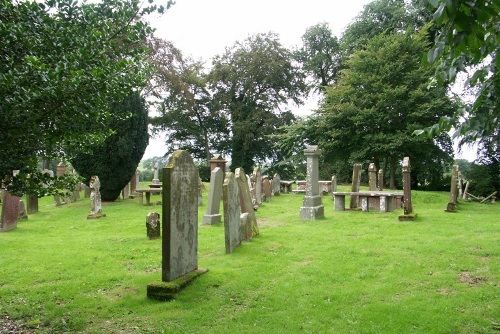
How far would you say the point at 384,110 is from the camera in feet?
80.8

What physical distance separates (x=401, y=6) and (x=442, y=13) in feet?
106

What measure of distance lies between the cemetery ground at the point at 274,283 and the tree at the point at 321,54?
90.3 feet

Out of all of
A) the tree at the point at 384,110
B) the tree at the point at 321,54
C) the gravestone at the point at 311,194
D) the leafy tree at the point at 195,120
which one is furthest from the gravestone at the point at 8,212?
the tree at the point at 321,54

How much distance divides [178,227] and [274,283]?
184 cm

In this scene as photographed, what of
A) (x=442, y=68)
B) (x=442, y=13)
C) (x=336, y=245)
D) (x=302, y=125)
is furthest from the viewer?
(x=302, y=125)

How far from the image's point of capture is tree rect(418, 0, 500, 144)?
2213mm

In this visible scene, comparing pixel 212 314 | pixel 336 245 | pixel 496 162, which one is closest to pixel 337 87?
pixel 496 162

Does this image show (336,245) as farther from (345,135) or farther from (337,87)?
(337,87)

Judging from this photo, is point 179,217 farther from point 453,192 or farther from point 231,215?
point 453,192

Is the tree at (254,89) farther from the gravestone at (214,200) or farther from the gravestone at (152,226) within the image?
the gravestone at (152,226)

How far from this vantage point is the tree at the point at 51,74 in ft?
12.3

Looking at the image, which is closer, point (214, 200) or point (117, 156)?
point (214, 200)

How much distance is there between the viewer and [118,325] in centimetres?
492

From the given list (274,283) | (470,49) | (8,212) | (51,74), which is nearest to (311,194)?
(274,283)
